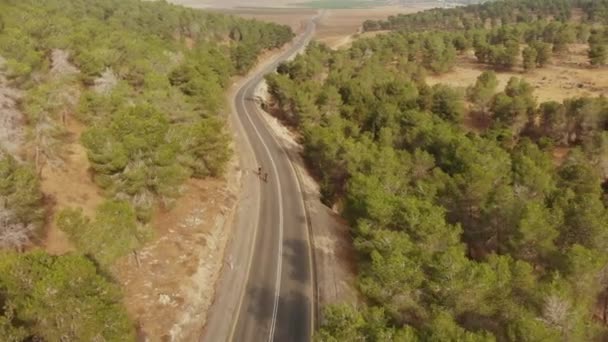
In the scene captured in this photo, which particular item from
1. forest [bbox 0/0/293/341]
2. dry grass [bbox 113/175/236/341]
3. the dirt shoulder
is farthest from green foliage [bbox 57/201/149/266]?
the dirt shoulder

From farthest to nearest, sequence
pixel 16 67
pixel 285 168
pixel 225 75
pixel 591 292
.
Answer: pixel 225 75 → pixel 285 168 → pixel 16 67 → pixel 591 292

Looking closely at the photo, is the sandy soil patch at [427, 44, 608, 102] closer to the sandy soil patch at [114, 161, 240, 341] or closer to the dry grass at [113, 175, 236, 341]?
the sandy soil patch at [114, 161, 240, 341]

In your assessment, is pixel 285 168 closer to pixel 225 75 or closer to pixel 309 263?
pixel 309 263

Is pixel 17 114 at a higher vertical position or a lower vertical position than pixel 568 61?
higher

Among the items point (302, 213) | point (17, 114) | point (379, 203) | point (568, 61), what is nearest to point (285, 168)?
point (302, 213)

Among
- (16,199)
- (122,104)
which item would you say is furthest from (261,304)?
(122,104)

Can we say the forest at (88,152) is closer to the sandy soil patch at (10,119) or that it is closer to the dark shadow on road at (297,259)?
the sandy soil patch at (10,119)

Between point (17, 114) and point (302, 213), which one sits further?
point (302, 213)
